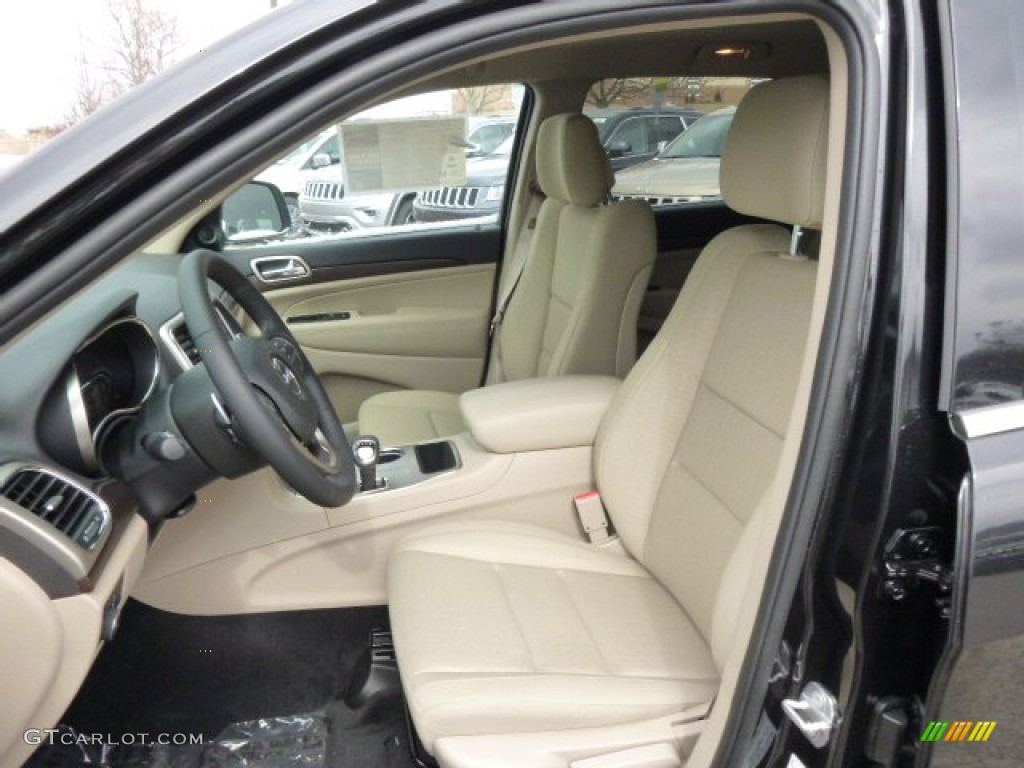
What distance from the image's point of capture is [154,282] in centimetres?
203

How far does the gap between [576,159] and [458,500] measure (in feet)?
3.42

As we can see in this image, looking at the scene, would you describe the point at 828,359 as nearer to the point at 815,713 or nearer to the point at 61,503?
the point at 815,713

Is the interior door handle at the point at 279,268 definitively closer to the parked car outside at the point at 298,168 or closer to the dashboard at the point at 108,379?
the parked car outside at the point at 298,168

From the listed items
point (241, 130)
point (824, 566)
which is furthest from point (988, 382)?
point (241, 130)

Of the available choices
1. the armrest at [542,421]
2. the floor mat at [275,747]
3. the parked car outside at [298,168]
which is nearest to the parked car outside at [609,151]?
the parked car outside at [298,168]

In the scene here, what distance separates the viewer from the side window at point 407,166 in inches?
71.2

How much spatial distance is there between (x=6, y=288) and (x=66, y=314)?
2.20 ft

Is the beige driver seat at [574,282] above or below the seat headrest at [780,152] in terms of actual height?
below

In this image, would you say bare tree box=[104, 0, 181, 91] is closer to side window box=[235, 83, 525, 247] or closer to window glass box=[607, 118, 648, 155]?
side window box=[235, 83, 525, 247]

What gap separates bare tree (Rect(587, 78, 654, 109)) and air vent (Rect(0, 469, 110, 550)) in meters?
1.97

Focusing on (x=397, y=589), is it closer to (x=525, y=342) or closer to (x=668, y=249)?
(x=525, y=342)

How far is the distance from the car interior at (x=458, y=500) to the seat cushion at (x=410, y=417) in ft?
0.05

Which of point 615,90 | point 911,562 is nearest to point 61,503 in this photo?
point 911,562

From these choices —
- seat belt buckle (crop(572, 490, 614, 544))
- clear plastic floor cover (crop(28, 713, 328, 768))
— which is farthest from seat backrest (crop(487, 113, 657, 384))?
clear plastic floor cover (crop(28, 713, 328, 768))
